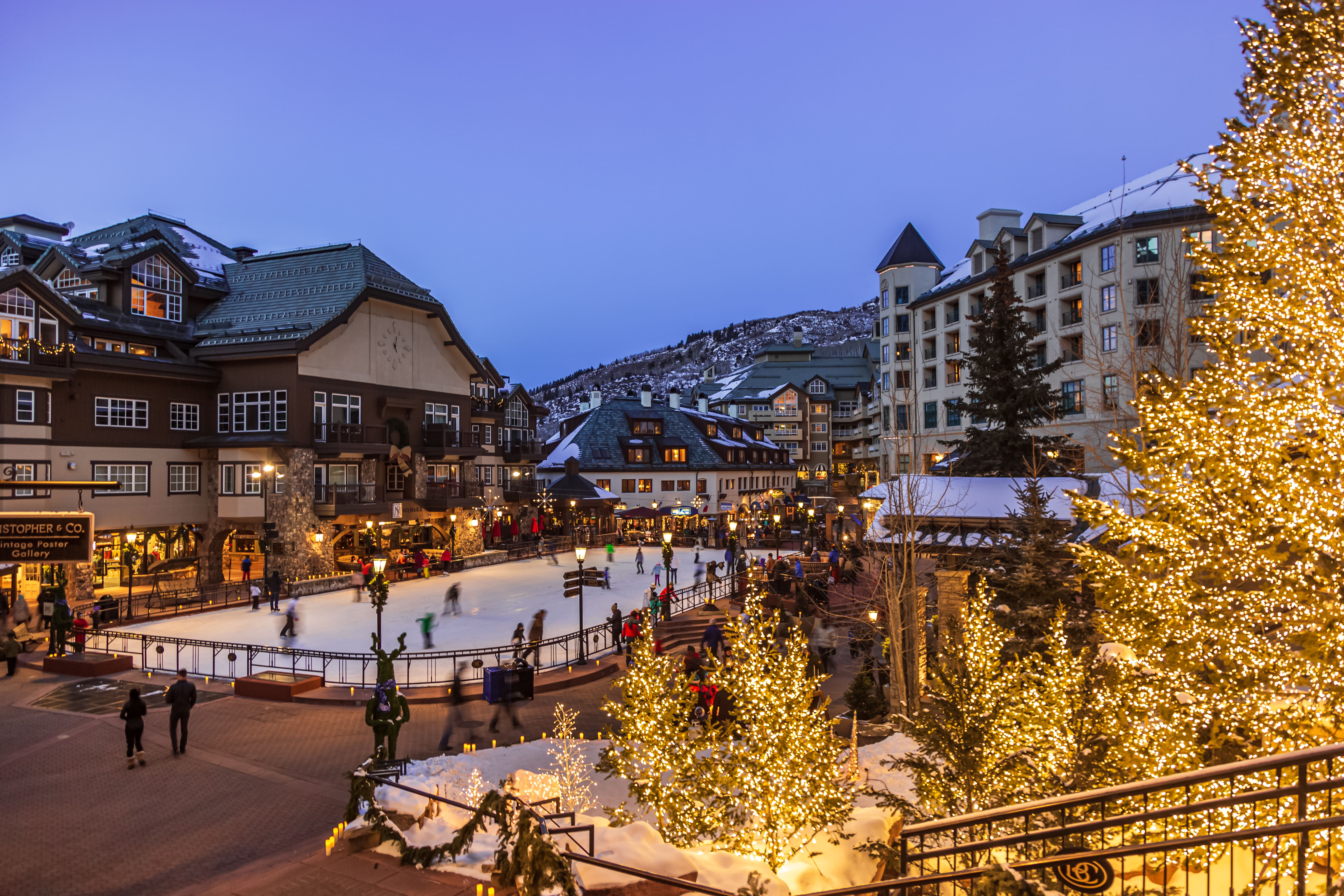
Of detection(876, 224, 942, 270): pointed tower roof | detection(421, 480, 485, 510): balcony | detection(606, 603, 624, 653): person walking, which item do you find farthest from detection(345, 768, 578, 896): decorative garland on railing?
detection(876, 224, 942, 270): pointed tower roof

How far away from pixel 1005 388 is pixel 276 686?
23.3 metres

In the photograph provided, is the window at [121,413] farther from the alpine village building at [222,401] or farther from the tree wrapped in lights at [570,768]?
the tree wrapped in lights at [570,768]

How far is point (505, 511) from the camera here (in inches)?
2077

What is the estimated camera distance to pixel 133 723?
1270 cm

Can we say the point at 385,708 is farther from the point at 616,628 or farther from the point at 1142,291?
the point at 1142,291

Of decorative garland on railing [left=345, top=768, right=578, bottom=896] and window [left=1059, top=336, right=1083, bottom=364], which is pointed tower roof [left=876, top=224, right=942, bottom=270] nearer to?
window [left=1059, top=336, right=1083, bottom=364]

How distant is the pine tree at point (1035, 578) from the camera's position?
45.5 feet

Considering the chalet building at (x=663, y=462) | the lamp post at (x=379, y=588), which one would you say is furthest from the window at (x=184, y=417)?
the chalet building at (x=663, y=462)

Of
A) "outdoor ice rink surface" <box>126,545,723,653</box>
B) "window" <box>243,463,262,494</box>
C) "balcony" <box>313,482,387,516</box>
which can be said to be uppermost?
"window" <box>243,463,262,494</box>

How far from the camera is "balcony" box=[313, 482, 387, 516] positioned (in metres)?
34.0

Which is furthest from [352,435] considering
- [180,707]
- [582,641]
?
[180,707]

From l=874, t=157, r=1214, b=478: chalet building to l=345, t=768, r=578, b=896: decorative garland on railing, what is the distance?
11382 mm

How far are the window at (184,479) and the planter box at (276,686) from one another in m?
20.0

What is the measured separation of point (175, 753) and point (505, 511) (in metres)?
39.6
